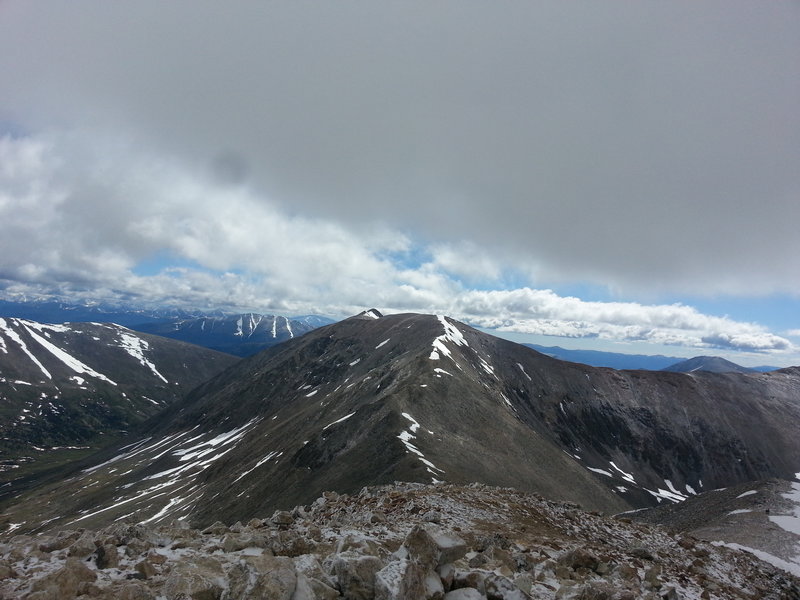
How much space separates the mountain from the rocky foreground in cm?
2939

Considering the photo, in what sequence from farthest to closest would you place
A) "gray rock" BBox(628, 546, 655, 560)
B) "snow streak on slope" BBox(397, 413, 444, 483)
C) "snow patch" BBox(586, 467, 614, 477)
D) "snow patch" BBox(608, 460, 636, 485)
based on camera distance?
"snow patch" BBox(608, 460, 636, 485) < "snow patch" BBox(586, 467, 614, 477) < "snow streak on slope" BBox(397, 413, 444, 483) < "gray rock" BBox(628, 546, 655, 560)

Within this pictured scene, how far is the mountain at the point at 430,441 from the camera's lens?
6856cm

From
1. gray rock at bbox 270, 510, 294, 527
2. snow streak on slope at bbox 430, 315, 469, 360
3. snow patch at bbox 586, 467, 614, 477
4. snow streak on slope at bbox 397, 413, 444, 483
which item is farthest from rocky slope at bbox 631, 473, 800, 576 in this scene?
snow patch at bbox 586, 467, 614, 477

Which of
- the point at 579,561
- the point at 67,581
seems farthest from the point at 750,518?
the point at 67,581

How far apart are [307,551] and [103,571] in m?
5.56

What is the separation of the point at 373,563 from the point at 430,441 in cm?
5750

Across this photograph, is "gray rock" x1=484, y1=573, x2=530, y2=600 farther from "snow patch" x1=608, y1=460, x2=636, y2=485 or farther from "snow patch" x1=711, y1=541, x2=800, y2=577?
"snow patch" x1=608, y1=460, x2=636, y2=485

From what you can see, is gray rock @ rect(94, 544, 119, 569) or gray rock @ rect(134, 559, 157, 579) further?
gray rock @ rect(94, 544, 119, 569)

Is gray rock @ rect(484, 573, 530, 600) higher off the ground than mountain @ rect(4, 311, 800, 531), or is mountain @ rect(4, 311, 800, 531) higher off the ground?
gray rock @ rect(484, 573, 530, 600)

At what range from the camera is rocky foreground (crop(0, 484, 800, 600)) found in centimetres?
946

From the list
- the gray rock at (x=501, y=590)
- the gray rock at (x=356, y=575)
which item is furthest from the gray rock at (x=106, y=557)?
the gray rock at (x=501, y=590)

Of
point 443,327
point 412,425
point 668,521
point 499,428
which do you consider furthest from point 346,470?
point 443,327

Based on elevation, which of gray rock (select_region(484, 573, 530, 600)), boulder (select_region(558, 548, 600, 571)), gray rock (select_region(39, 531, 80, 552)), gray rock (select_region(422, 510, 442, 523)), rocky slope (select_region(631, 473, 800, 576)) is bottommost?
rocky slope (select_region(631, 473, 800, 576))

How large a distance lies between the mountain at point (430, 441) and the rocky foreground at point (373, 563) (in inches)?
1157
